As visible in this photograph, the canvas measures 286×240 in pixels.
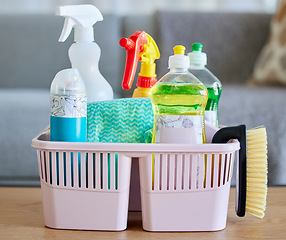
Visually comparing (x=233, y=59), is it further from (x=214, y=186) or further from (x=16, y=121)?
(x=214, y=186)

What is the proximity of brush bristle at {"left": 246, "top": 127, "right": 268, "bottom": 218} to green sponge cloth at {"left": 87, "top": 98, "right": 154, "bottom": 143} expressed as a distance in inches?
5.8

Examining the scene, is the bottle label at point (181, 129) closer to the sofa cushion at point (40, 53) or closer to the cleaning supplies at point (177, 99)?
the cleaning supplies at point (177, 99)

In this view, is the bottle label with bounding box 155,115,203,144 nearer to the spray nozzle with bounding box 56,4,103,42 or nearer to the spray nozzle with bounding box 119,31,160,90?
the spray nozzle with bounding box 119,31,160,90

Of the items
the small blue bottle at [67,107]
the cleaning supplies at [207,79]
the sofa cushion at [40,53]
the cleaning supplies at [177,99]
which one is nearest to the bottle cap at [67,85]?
the small blue bottle at [67,107]

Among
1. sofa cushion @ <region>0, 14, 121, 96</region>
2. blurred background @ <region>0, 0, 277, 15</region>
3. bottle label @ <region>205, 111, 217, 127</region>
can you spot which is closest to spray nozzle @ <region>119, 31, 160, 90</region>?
bottle label @ <region>205, 111, 217, 127</region>

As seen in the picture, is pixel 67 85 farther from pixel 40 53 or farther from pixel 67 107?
pixel 40 53

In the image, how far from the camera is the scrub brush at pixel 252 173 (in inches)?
24.2

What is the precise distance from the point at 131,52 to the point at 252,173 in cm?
25

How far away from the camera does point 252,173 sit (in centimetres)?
64

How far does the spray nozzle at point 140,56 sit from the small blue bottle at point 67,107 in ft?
0.28

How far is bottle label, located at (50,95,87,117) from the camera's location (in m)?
0.60

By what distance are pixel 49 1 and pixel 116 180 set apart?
2.43 metres

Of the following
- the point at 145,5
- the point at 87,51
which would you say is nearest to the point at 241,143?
the point at 87,51

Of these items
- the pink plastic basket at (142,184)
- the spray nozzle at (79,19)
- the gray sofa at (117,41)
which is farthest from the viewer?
the gray sofa at (117,41)
